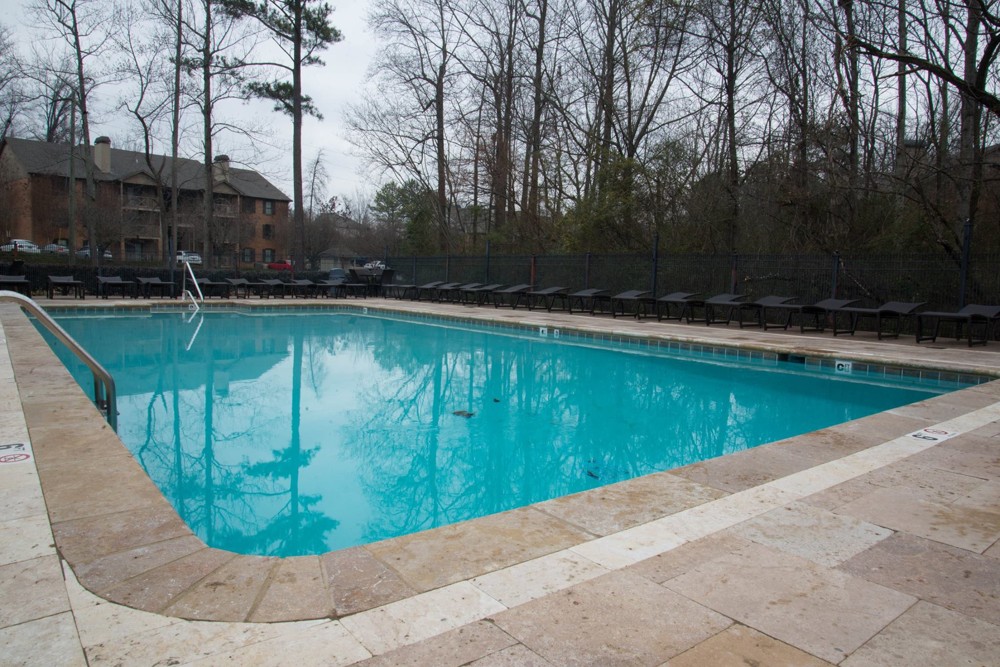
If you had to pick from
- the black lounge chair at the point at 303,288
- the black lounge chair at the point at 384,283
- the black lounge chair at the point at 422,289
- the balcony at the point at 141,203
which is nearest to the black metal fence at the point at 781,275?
the black lounge chair at the point at 422,289

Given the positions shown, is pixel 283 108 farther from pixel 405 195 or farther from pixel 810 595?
pixel 810 595

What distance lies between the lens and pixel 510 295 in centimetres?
1725

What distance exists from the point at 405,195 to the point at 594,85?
13.9 metres

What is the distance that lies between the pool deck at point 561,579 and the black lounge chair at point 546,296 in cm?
1180

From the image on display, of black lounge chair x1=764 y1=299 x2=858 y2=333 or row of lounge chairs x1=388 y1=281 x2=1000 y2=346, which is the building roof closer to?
row of lounge chairs x1=388 y1=281 x2=1000 y2=346

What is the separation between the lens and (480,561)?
2248 mm

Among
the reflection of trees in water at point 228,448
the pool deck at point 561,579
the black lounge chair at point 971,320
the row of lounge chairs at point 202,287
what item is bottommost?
the reflection of trees in water at point 228,448

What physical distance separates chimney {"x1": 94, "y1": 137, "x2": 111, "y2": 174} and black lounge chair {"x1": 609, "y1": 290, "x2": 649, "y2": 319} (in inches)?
A: 1283

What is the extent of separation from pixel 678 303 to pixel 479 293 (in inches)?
250

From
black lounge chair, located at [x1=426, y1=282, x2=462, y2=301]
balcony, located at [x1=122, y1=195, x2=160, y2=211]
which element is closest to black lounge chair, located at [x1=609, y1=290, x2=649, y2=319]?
black lounge chair, located at [x1=426, y1=282, x2=462, y2=301]

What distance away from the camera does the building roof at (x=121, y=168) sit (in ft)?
103

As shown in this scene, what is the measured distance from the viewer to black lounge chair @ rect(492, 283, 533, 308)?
16016 mm

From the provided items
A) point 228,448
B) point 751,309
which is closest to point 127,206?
point 751,309

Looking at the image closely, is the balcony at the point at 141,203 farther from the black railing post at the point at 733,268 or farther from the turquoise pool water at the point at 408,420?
the black railing post at the point at 733,268
